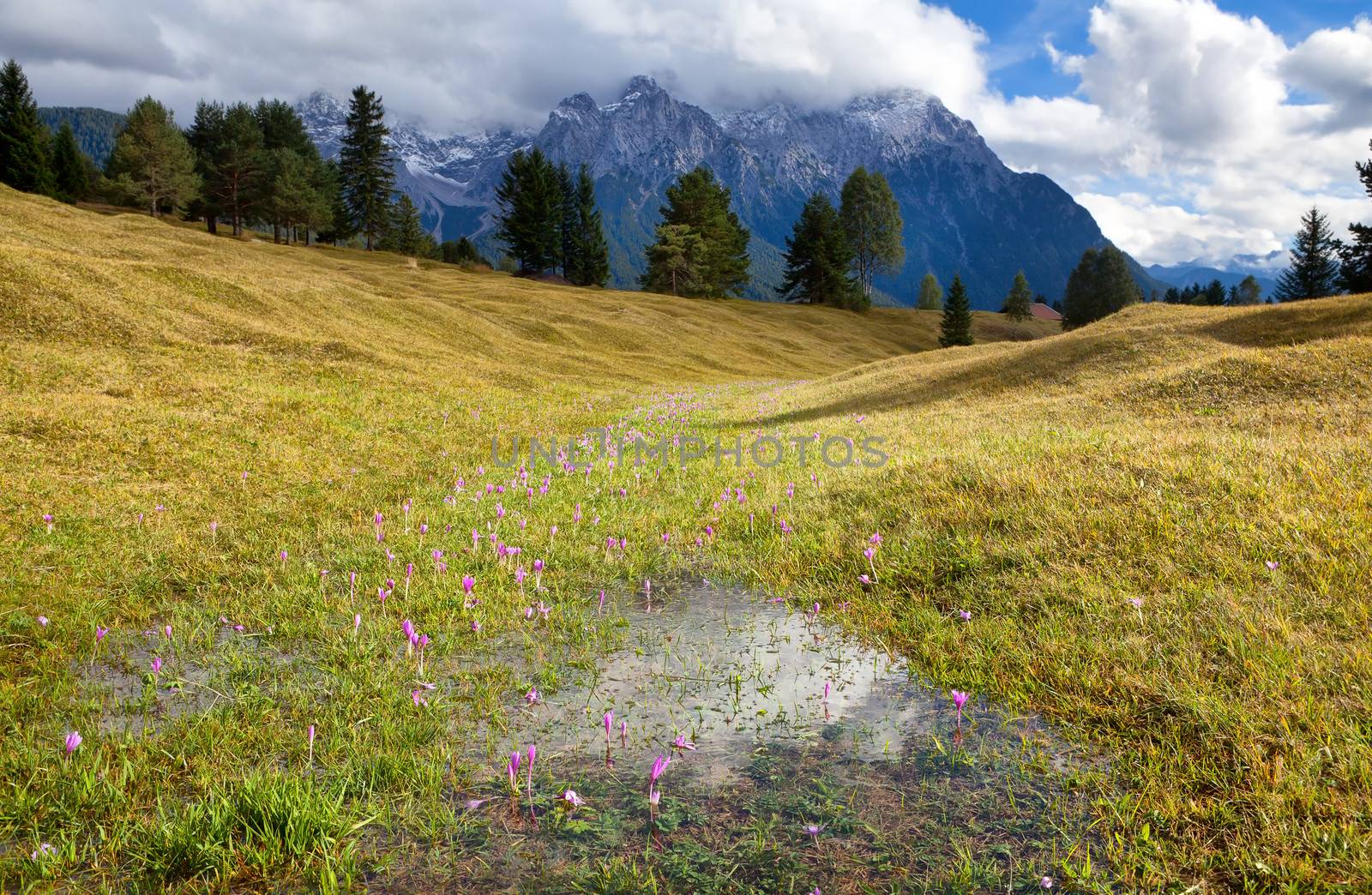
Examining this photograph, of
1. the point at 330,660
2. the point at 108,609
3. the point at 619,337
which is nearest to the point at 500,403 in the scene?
the point at 108,609

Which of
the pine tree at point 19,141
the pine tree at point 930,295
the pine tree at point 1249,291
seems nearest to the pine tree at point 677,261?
the pine tree at point 930,295

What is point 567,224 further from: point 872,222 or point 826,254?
point 872,222

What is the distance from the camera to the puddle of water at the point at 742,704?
323 centimetres

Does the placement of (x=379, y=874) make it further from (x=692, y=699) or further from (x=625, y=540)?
(x=625, y=540)

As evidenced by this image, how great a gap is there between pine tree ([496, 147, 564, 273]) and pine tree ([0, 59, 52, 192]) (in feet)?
155

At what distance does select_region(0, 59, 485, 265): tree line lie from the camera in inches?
2532

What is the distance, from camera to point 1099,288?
86062mm

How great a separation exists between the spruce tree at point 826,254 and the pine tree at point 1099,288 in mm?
28636

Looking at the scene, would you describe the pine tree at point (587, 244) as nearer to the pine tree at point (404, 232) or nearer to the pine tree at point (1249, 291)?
the pine tree at point (404, 232)

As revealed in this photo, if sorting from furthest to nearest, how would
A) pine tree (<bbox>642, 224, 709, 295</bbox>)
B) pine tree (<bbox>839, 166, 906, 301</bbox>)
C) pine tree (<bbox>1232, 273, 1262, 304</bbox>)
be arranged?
1. pine tree (<bbox>1232, 273, 1262, 304</bbox>)
2. pine tree (<bbox>839, 166, 906, 301</bbox>)
3. pine tree (<bbox>642, 224, 709, 295</bbox>)

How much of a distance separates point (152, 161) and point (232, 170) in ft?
22.3

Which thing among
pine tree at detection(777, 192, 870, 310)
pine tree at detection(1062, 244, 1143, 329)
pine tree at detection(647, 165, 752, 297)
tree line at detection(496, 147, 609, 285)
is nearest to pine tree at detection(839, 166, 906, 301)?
pine tree at detection(777, 192, 870, 310)

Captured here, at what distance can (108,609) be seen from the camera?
16.3 feet

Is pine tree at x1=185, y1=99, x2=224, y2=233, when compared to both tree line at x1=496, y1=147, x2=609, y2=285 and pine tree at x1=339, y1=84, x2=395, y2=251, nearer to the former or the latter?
pine tree at x1=339, y1=84, x2=395, y2=251
